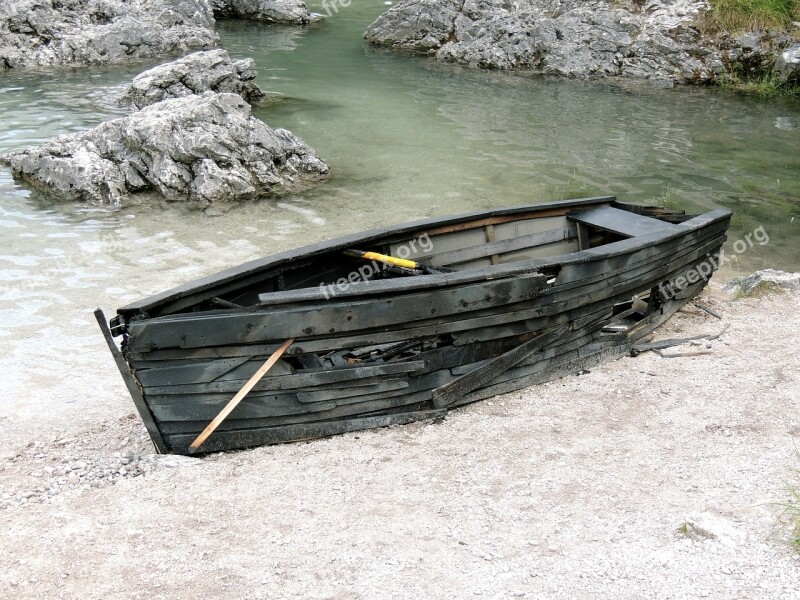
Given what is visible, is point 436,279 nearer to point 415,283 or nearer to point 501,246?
point 415,283

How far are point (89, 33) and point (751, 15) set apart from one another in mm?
19656

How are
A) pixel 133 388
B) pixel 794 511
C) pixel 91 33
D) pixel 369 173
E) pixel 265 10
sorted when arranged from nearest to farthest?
pixel 794 511
pixel 133 388
pixel 369 173
pixel 91 33
pixel 265 10

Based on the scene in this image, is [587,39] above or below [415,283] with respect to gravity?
above

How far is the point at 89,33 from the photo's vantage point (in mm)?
23328

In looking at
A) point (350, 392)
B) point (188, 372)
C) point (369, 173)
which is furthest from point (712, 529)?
point (369, 173)

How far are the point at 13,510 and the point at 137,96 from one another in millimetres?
14532

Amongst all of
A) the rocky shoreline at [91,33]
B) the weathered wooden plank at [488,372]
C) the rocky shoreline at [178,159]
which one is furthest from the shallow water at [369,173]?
the weathered wooden plank at [488,372]

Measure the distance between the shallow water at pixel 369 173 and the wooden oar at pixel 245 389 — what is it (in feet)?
6.34

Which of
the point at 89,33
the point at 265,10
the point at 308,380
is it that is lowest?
the point at 308,380

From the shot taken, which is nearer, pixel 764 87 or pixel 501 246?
pixel 501 246

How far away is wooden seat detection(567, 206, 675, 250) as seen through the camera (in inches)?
347

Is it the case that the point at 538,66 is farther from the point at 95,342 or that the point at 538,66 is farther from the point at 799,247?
the point at 95,342

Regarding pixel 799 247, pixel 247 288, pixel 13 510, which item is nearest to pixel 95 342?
pixel 247 288

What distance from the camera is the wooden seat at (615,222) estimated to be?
881 centimetres
